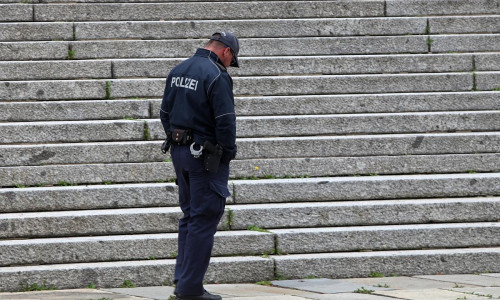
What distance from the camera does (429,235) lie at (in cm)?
713

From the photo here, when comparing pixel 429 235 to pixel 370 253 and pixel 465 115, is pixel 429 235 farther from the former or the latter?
pixel 465 115

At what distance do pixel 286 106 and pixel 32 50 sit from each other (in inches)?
106

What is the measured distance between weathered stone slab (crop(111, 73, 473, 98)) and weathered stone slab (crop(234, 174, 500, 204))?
1396 millimetres

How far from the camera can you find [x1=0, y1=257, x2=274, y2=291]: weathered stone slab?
6332mm

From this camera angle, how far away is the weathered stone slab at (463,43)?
9656mm

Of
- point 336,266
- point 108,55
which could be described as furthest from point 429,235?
point 108,55

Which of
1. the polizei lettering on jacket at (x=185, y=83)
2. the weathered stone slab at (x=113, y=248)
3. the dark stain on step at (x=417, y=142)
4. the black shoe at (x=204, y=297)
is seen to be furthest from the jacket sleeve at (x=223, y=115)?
the dark stain on step at (x=417, y=142)

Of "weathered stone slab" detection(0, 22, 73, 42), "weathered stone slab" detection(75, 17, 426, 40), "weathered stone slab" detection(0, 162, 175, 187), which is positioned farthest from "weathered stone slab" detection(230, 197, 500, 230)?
"weathered stone slab" detection(0, 22, 73, 42)

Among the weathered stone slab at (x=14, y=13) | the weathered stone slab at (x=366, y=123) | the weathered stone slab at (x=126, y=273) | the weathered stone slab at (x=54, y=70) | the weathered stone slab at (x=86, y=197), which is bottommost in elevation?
the weathered stone slab at (x=126, y=273)

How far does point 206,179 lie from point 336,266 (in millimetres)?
1624

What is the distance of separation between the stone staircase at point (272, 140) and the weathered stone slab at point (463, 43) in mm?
19

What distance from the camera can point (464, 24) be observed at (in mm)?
10023

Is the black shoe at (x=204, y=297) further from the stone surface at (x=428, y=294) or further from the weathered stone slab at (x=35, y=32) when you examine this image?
the weathered stone slab at (x=35, y=32)

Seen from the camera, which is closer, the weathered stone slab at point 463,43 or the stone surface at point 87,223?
the stone surface at point 87,223
